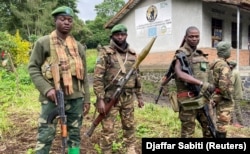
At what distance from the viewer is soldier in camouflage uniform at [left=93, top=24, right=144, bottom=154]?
399 centimetres

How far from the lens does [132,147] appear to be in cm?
418

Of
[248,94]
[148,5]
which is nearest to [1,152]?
[248,94]

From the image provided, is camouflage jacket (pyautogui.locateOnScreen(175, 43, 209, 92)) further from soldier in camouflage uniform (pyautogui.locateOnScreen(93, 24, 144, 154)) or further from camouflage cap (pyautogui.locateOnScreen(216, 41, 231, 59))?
camouflage cap (pyautogui.locateOnScreen(216, 41, 231, 59))

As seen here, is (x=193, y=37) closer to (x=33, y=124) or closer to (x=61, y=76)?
(x=61, y=76)

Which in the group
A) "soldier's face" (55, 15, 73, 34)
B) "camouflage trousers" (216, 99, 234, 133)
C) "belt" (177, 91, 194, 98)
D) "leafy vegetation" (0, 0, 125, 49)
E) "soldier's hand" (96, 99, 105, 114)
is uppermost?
"leafy vegetation" (0, 0, 125, 49)

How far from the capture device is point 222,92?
4.98m

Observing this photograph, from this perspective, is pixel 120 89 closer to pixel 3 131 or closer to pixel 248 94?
pixel 3 131

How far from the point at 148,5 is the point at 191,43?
11.9 meters

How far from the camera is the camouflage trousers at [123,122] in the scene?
3.99m

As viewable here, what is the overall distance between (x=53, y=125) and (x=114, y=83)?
1042mm

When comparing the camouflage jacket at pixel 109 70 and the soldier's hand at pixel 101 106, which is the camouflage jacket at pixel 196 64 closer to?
the camouflage jacket at pixel 109 70

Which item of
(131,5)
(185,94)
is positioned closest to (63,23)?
(185,94)

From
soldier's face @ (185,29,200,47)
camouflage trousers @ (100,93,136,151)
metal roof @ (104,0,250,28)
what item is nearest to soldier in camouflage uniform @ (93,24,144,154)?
camouflage trousers @ (100,93,136,151)

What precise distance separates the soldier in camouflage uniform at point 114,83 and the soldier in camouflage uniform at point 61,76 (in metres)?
0.52
